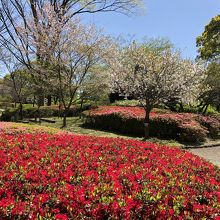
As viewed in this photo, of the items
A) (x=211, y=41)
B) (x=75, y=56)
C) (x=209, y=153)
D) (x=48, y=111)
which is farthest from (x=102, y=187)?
(x=211, y=41)

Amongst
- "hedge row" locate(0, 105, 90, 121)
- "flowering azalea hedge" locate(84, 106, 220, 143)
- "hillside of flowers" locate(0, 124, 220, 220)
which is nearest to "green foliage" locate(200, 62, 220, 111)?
"flowering azalea hedge" locate(84, 106, 220, 143)

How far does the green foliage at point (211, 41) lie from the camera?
975 inches

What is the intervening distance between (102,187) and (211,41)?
2458cm

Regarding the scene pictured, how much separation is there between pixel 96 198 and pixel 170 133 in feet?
36.7

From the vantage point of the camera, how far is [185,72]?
575 inches

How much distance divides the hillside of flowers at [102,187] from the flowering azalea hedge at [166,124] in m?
8.56

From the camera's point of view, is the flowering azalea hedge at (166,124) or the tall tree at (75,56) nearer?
the flowering azalea hedge at (166,124)

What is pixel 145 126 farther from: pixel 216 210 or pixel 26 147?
pixel 216 210

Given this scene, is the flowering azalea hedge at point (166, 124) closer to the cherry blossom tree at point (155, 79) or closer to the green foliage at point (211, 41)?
the cherry blossom tree at point (155, 79)

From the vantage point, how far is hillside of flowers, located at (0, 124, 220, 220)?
2568mm

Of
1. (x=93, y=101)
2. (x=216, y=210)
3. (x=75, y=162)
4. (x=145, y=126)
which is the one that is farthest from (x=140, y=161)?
(x=93, y=101)

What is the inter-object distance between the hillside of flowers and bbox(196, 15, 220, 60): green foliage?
2199cm

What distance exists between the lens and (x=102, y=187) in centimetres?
299

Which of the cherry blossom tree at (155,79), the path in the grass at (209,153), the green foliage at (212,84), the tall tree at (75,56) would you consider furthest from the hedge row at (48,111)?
the path in the grass at (209,153)
